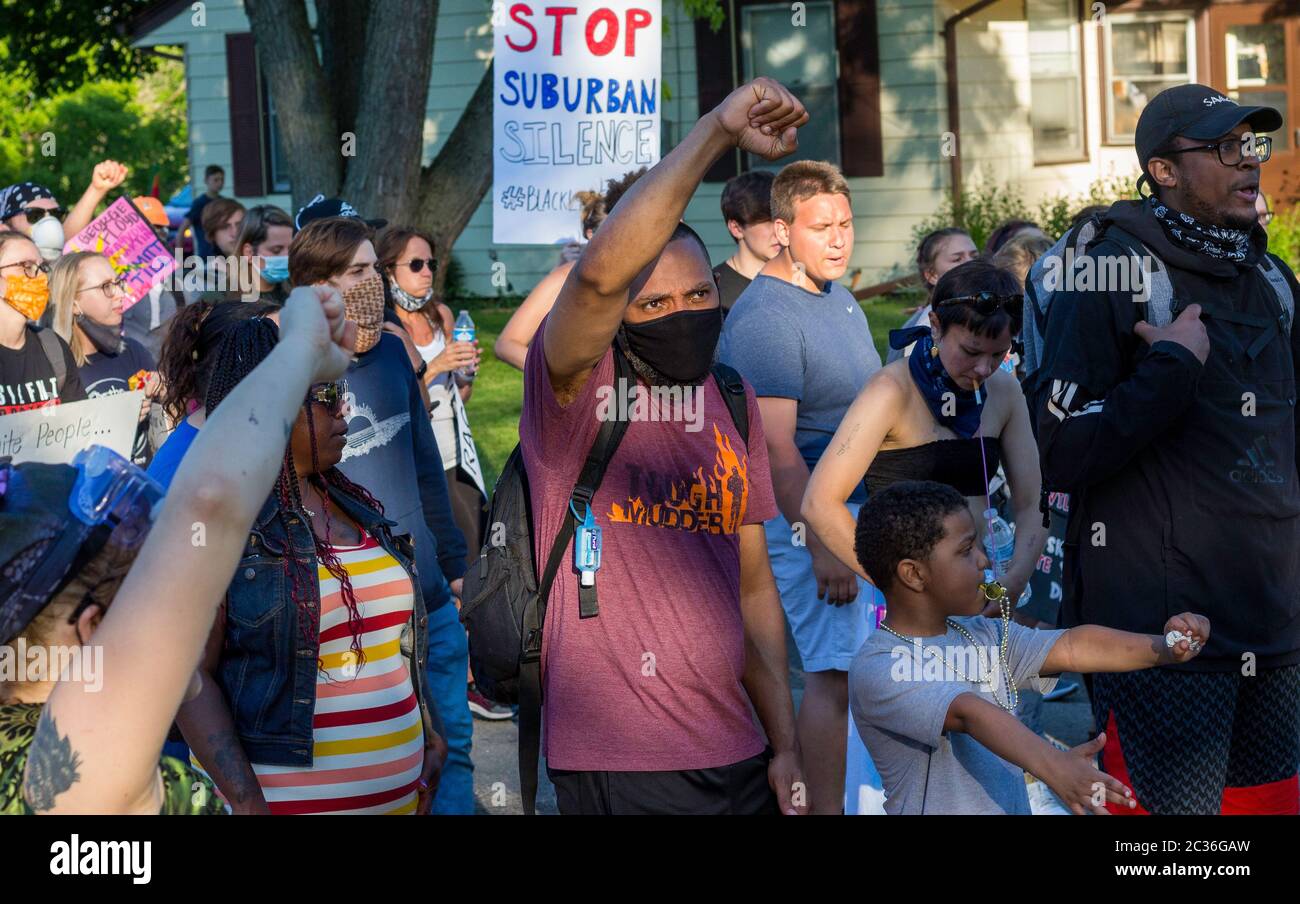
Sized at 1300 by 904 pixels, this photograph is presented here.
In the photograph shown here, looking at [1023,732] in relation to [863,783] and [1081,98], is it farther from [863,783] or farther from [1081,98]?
[1081,98]

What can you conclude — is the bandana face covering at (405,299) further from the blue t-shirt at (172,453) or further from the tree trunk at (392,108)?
the tree trunk at (392,108)

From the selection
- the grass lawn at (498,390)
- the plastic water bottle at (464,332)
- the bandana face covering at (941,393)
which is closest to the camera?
the bandana face covering at (941,393)

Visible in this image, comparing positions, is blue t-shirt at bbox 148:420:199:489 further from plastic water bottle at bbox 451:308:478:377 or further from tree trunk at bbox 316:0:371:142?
tree trunk at bbox 316:0:371:142

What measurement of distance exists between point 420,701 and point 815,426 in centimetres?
197

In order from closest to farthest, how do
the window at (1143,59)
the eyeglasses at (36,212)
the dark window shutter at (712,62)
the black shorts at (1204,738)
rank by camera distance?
the black shorts at (1204,738), the eyeglasses at (36,212), the window at (1143,59), the dark window shutter at (712,62)

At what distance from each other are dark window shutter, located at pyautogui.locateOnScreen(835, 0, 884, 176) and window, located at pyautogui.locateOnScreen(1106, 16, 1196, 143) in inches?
116

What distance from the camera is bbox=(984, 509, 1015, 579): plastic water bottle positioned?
5121 millimetres

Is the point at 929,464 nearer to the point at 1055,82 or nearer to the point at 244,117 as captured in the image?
the point at 1055,82

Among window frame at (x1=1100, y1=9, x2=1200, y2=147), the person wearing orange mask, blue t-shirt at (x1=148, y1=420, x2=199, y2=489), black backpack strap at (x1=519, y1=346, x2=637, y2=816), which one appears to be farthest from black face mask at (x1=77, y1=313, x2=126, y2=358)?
window frame at (x1=1100, y1=9, x2=1200, y2=147)

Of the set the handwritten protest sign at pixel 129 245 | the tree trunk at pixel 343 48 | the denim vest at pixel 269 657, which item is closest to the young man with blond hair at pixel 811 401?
the denim vest at pixel 269 657

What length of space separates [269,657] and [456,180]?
35.9 feet

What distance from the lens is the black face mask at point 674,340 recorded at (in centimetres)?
328

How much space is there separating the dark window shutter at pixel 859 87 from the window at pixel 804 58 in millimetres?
172

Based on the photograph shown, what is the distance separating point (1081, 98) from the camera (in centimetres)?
1945
